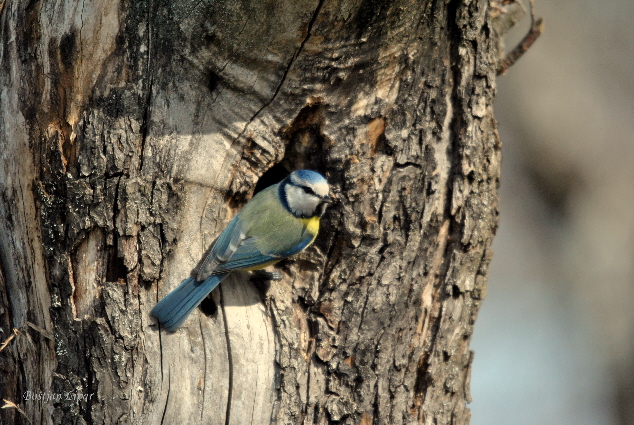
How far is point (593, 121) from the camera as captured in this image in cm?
514

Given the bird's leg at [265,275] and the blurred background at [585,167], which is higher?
the blurred background at [585,167]

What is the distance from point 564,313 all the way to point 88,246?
16.5ft

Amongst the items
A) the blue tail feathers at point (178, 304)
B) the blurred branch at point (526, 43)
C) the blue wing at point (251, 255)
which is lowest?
the blue tail feathers at point (178, 304)

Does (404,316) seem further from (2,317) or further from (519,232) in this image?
(519,232)

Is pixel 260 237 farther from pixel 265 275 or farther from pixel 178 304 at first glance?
pixel 178 304

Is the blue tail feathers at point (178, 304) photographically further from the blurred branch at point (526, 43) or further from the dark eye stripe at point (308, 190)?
the blurred branch at point (526, 43)

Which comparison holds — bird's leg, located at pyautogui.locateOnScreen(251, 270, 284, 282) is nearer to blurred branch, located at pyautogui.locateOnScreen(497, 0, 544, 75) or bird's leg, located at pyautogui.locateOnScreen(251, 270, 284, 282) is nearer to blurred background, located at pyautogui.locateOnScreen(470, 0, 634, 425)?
blurred branch, located at pyautogui.locateOnScreen(497, 0, 544, 75)

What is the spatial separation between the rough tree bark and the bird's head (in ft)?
0.30

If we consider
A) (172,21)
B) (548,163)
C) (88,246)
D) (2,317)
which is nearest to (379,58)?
(172,21)

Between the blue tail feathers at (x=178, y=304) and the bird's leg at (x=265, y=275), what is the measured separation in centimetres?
46

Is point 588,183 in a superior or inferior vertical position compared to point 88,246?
superior

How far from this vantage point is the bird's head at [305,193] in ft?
9.10

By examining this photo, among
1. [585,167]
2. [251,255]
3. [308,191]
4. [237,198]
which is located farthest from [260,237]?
[585,167]

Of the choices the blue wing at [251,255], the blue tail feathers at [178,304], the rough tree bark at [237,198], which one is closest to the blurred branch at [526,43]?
the rough tree bark at [237,198]
